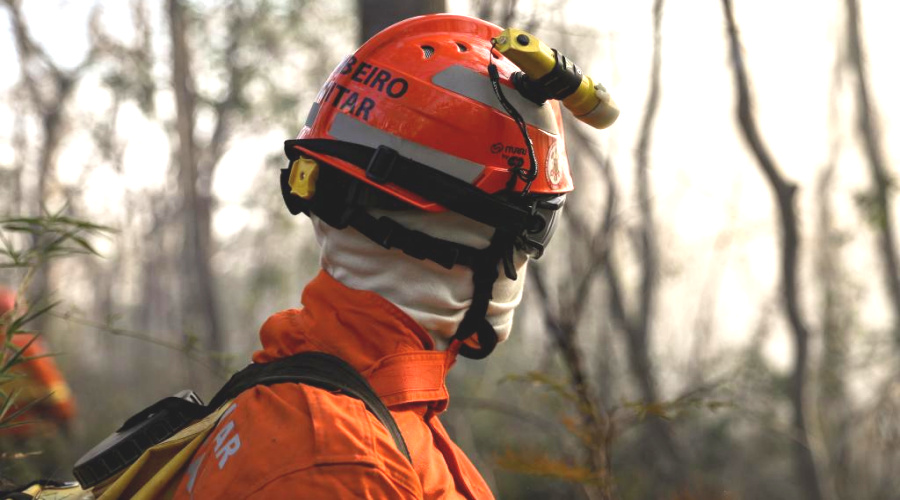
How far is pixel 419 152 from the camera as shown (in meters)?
1.88

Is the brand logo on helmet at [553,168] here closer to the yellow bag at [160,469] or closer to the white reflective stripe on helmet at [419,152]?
the white reflective stripe on helmet at [419,152]

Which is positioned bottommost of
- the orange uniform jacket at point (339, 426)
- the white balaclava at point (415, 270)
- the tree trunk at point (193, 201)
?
the tree trunk at point (193, 201)

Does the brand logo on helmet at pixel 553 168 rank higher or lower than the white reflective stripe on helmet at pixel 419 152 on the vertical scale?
lower

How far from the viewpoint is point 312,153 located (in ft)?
6.24

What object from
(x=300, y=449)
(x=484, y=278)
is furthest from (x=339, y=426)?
(x=484, y=278)

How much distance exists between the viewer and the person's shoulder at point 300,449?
138 cm

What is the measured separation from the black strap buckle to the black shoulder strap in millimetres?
406

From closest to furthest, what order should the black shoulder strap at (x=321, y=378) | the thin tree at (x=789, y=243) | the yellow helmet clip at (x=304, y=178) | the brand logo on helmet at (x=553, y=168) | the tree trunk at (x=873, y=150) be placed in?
the black shoulder strap at (x=321, y=378) < the yellow helmet clip at (x=304, y=178) < the brand logo on helmet at (x=553, y=168) < the thin tree at (x=789, y=243) < the tree trunk at (x=873, y=150)

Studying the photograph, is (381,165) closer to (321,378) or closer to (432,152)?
(432,152)

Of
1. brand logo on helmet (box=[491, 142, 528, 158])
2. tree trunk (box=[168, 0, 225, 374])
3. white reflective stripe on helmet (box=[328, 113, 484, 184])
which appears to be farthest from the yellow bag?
tree trunk (box=[168, 0, 225, 374])

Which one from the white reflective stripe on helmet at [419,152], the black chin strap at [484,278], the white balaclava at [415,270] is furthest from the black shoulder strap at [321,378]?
the white reflective stripe on helmet at [419,152]

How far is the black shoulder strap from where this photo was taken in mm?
1538

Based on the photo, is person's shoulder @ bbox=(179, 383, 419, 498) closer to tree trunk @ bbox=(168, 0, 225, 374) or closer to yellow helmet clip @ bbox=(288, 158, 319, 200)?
yellow helmet clip @ bbox=(288, 158, 319, 200)

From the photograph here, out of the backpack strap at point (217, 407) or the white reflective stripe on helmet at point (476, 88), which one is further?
the white reflective stripe on helmet at point (476, 88)
